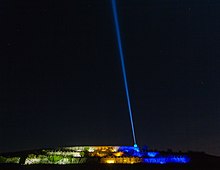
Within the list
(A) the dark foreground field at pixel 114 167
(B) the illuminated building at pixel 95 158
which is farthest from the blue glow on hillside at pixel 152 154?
(A) the dark foreground field at pixel 114 167

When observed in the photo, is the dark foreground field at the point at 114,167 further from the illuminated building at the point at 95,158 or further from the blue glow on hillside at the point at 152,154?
the blue glow on hillside at the point at 152,154

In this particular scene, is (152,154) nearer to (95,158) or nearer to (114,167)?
(95,158)

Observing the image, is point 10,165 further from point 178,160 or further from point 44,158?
point 178,160

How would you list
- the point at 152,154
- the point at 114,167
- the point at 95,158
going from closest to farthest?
the point at 114,167 → the point at 95,158 → the point at 152,154

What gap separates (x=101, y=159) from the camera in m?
33.2

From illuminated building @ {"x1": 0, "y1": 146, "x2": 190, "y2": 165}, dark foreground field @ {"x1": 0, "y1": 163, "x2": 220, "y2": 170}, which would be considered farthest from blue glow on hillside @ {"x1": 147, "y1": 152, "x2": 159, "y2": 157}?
dark foreground field @ {"x1": 0, "y1": 163, "x2": 220, "y2": 170}

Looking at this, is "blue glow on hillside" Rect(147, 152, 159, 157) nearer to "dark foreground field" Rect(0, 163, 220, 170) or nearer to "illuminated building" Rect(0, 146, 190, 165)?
"illuminated building" Rect(0, 146, 190, 165)

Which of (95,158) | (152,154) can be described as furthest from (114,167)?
(152,154)

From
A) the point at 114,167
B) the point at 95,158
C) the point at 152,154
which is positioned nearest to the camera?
the point at 114,167

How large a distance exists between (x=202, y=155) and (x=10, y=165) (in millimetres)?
19249

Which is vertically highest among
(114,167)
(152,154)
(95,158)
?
(152,154)

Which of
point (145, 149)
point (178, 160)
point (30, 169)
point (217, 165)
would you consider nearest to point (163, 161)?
point (178, 160)

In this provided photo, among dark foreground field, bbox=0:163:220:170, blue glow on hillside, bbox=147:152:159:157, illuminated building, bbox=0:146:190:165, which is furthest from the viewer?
blue glow on hillside, bbox=147:152:159:157

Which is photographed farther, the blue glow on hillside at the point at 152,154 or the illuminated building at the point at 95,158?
the blue glow on hillside at the point at 152,154
